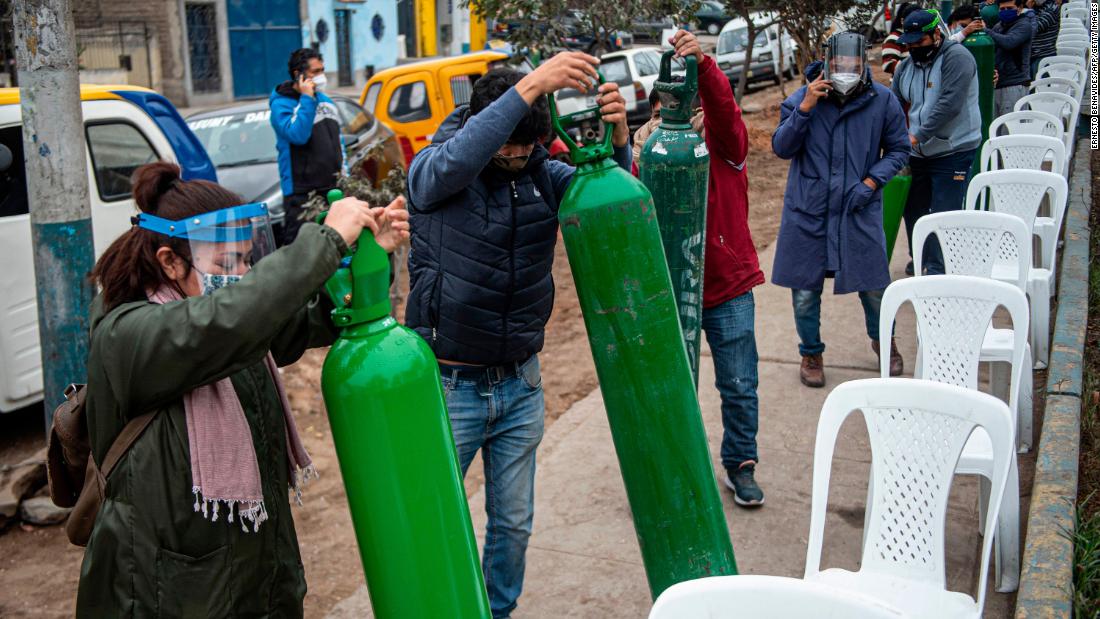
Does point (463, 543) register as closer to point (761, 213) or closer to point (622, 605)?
point (622, 605)

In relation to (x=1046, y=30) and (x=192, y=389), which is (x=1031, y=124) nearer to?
(x=1046, y=30)

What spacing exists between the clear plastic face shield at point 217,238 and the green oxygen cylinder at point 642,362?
718 mm

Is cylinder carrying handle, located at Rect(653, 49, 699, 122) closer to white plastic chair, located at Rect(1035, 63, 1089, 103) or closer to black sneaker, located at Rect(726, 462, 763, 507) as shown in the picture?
black sneaker, located at Rect(726, 462, 763, 507)

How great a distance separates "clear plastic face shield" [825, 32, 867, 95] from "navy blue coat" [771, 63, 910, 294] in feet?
0.37

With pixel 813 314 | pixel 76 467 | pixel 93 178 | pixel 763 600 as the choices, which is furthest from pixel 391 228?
pixel 93 178

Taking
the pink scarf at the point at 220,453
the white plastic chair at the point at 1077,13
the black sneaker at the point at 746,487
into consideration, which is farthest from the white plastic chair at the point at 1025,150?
the white plastic chair at the point at 1077,13

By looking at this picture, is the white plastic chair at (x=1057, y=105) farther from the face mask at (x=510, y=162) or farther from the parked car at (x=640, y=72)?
the parked car at (x=640, y=72)

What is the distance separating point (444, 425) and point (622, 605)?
1.76 m

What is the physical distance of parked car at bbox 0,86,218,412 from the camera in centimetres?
512

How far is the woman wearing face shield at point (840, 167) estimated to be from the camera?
192 inches

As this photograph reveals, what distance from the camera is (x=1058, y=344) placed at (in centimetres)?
498

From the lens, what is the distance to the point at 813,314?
5.39 metres

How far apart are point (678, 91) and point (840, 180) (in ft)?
7.46

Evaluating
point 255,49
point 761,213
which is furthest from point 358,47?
point 761,213
